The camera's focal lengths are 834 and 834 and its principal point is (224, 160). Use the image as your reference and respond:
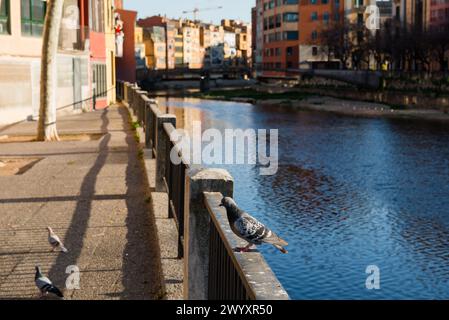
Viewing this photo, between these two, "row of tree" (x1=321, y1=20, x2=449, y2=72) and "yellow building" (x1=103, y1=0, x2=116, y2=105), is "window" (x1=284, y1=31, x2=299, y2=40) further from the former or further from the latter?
"yellow building" (x1=103, y1=0, x2=116, y2=105)

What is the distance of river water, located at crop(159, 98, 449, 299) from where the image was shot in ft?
48.5

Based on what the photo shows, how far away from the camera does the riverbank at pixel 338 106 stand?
61562mm

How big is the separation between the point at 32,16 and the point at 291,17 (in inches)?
4008

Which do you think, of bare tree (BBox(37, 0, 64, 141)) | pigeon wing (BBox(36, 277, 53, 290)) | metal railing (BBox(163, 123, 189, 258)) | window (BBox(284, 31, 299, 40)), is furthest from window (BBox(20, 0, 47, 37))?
window (BBox(284, 31, 299, 40))

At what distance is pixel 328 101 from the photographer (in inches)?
3287

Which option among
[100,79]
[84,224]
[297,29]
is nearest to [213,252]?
[84,224]

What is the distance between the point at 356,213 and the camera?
2050 cm

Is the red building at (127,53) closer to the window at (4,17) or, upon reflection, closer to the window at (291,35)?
the window at (4,17)

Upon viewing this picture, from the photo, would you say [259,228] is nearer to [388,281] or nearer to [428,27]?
[388,281]

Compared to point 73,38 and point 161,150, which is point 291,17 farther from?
point 161,150

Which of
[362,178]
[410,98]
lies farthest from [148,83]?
[362,178]

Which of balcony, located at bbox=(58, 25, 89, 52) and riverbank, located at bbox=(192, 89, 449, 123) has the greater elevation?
balcony, located at bbox=(58, 25, 89, 52)

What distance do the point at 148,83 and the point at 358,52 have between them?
42.9m

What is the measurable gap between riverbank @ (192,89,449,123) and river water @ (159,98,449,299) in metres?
21.4
